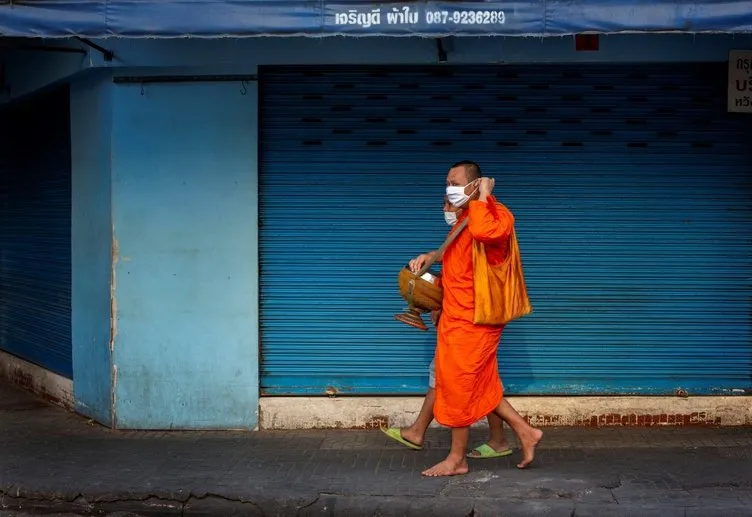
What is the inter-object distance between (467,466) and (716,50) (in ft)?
11.7

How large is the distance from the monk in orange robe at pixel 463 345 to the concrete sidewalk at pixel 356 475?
1.21 ft

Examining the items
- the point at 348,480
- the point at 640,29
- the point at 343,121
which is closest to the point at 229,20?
the point at 343,121

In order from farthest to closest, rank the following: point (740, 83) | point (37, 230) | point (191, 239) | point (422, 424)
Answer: point (37, 230) < point (191, 239) < point (740, 83) < point (422, 424)

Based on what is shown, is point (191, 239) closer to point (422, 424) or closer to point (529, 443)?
point (422, 424)

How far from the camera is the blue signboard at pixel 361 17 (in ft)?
19.2

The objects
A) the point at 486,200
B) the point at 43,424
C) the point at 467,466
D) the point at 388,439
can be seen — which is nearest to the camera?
the point at 486,200

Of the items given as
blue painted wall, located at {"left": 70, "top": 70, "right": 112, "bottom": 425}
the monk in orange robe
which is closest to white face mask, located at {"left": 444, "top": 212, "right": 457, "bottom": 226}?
the monk in orange robe

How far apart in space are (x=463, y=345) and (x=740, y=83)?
10.3 feet

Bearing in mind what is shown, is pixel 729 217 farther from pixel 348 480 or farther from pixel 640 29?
pixel 348 480

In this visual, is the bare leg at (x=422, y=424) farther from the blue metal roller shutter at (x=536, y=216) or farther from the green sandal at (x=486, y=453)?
the blue metal roller shutter at (x=536, y=216)

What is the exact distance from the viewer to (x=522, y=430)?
19.7 feet

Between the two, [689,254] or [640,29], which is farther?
[689,254]

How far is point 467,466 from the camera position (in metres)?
6.03

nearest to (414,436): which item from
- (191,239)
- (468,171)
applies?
(468,171)
